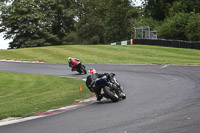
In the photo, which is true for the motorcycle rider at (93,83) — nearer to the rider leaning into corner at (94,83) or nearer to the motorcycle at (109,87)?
the rider leaning into corner at (94,83)

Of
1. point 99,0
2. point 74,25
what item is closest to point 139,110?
point 74,25

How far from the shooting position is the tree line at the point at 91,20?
47.9m

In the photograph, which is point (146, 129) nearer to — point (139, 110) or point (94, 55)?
point (139, 110)

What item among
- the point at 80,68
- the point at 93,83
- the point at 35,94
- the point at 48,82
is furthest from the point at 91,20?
the point at 93,83

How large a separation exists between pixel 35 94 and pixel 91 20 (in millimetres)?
66761

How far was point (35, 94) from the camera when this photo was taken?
13711 mm

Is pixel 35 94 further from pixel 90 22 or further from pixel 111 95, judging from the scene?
pixel 90 22

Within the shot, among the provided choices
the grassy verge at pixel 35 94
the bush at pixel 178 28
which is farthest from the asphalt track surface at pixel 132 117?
the bush at pixel 178 28

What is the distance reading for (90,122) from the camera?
7.61m

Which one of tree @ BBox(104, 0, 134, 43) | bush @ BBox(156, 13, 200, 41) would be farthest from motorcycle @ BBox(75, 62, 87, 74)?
tree @ BBox(104, 0, 134, 43)

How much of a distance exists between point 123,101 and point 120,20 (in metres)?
70.0

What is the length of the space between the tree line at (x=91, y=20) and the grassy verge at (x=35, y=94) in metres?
29.4

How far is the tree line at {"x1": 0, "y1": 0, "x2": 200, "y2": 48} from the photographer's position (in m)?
47.9

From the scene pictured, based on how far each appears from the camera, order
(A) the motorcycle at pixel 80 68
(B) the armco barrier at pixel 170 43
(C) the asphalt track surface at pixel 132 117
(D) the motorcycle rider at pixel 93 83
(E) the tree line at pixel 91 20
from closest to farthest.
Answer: (C) the asphalt track surface at pixel 132 117 → (D) the motorcycle rider at pixel 93 83 → (A) the motorcycle at pixel 80 68 → (B) the armco barrier at pixel 170 43 → (E) the tree line at pixel 91 20
